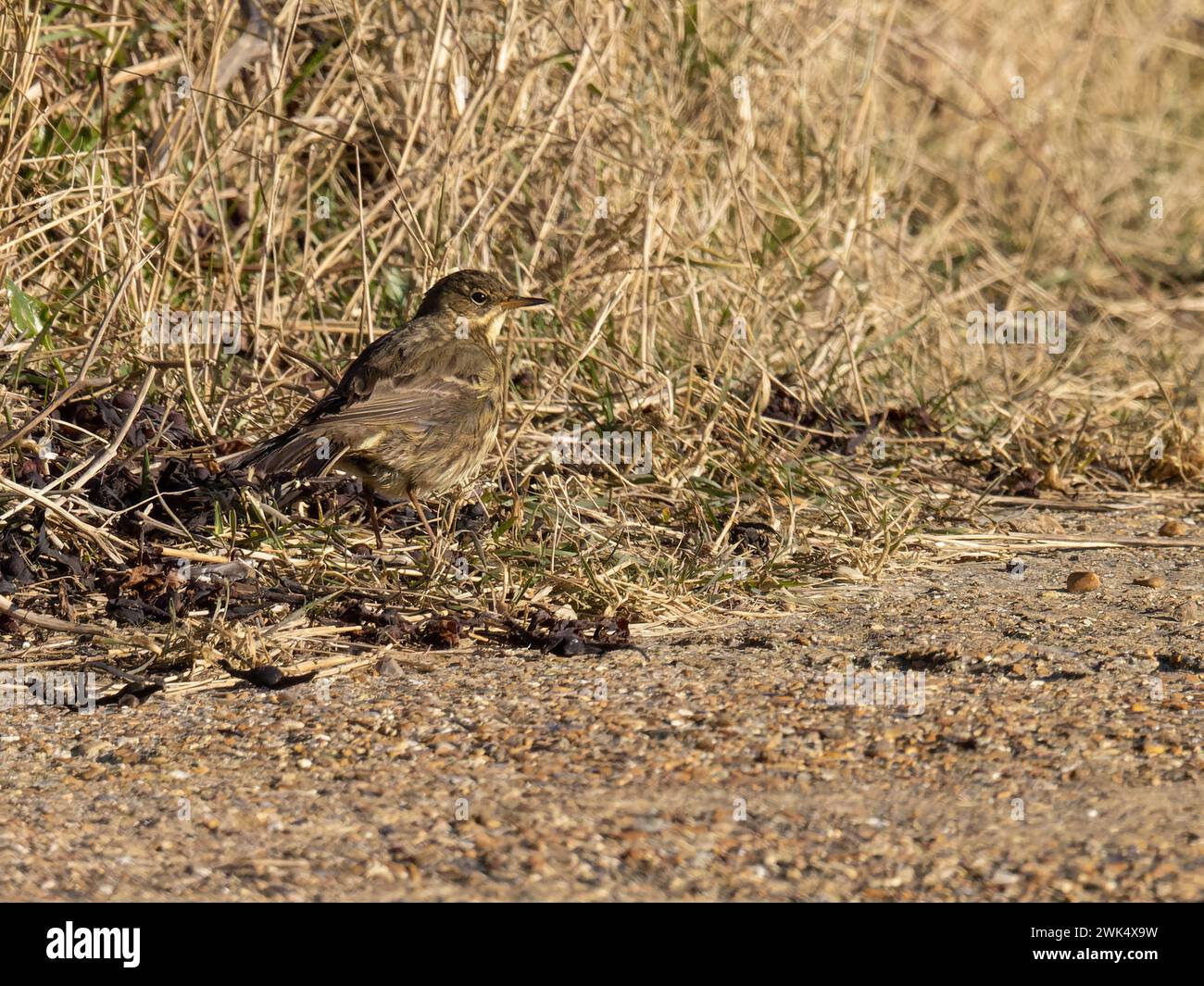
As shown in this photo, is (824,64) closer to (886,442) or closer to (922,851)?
(886,442)

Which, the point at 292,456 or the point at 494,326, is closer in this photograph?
the point at 292,456

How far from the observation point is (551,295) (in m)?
6.63

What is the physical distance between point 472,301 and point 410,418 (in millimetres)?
735

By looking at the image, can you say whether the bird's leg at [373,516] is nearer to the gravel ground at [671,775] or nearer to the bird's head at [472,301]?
the bird's head at [472,301]

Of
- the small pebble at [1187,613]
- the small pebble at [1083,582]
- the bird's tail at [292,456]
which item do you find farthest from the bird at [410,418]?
the small pebble at [1187,613]

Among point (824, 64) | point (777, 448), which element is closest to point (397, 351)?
point (777, 448)

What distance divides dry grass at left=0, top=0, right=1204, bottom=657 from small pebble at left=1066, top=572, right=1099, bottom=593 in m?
0.58

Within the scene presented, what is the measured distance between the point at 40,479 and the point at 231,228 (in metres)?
2.12

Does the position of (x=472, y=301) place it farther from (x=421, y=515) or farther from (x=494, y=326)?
(x=421, y=515)

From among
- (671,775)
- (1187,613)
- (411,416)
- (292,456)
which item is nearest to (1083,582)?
(1187,613)

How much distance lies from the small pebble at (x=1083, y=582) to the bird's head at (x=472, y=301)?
2.05 metres

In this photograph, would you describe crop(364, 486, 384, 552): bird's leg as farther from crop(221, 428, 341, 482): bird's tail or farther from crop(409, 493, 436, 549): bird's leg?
crop(221, 428, 341, 482): bird's tail

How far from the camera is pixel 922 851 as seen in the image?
3186 mm

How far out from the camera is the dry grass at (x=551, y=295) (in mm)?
5117
